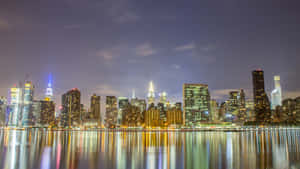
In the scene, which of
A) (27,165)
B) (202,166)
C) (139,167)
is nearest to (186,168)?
(202,166)

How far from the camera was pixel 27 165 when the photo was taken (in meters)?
23.4

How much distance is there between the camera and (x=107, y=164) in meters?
24.3

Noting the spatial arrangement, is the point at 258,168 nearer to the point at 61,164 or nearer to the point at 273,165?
the point at 273,165

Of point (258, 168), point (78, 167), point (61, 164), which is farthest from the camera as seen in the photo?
point (61, 164)

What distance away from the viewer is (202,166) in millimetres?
22766

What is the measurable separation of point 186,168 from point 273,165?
759cm

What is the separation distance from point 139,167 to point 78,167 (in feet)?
17.3

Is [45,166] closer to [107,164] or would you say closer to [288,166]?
[107,164]

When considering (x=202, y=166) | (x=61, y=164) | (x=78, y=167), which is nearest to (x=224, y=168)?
(x=202, y=166)

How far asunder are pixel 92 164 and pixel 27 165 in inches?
224

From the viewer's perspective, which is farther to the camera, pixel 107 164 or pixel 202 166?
pixel 107 164

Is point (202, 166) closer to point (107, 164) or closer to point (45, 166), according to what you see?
point (107, 164)

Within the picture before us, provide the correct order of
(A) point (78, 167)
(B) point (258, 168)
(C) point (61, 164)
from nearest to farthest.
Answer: (B) point (258, 168), (A) point (78, 167), (C) point (61, 164)

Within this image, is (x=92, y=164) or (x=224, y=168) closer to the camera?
(x=224, y=168)
